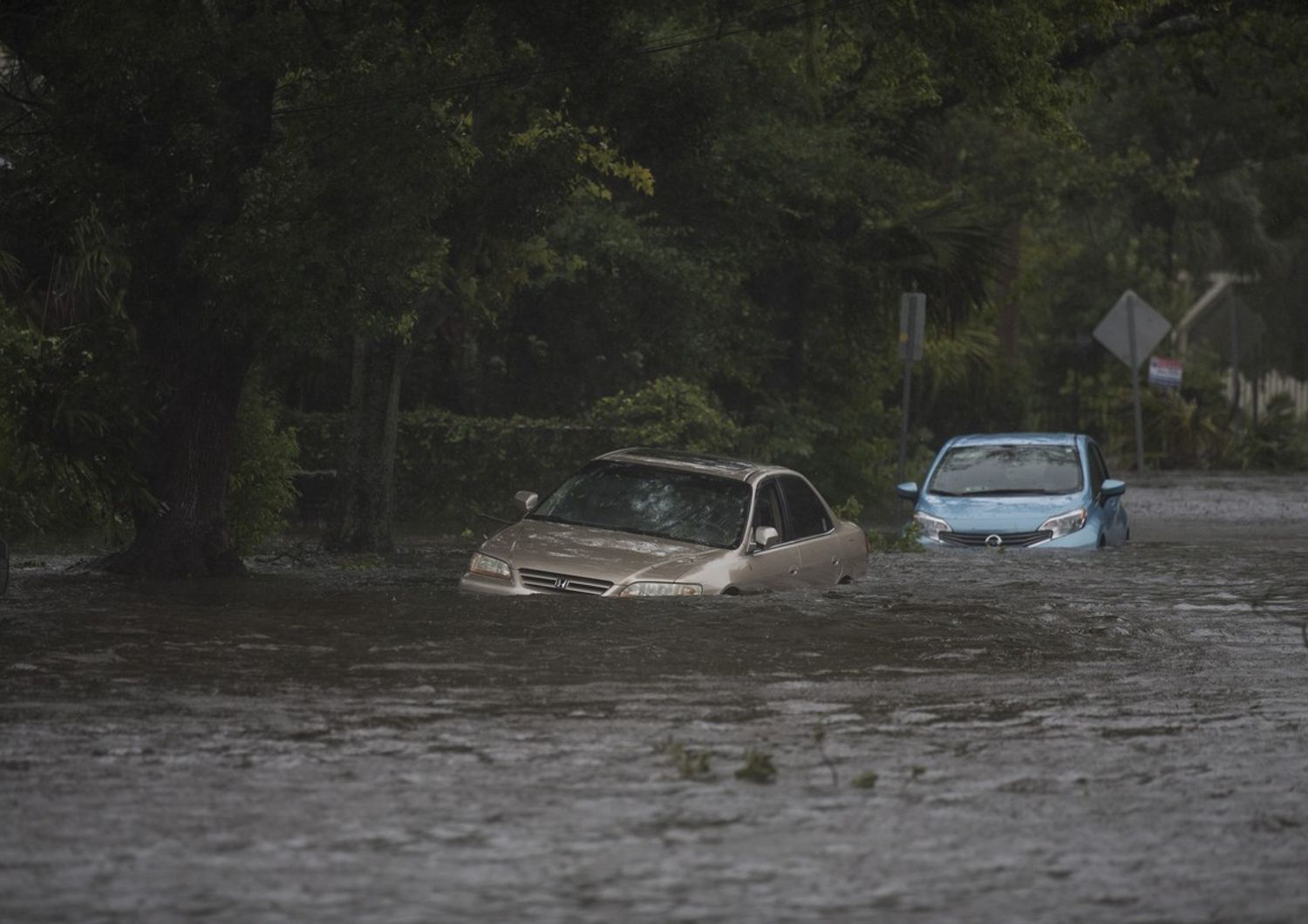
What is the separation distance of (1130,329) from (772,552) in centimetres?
2210

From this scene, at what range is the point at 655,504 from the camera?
16.2 m

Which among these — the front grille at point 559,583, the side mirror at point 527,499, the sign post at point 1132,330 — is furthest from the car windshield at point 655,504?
the sign post at point 1132,330

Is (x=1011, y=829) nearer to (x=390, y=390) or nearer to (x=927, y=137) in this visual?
(x=390, y=390)

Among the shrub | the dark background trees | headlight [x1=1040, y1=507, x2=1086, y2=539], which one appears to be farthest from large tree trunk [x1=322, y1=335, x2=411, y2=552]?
headlight [x1=1040, y1=507, x2=1086, y2=539]

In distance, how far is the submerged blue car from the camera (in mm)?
22281

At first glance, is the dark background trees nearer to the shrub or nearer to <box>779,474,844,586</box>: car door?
the shrub

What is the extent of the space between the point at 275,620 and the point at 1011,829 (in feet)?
25.1

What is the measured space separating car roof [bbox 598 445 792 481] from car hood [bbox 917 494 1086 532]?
555cm

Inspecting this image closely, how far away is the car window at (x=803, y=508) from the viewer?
54.6ft

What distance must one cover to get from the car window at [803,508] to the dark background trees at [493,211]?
326 cm

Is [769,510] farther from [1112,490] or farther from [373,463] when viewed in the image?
[1112,490]

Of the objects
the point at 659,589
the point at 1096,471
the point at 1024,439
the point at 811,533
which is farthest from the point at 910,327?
the point at 659,589

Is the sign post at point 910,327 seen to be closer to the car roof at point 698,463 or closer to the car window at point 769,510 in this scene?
the car roof at point 698,463

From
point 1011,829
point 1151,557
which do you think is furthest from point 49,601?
point 1151,557
